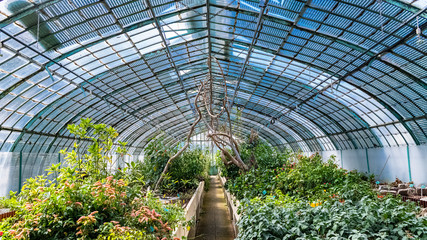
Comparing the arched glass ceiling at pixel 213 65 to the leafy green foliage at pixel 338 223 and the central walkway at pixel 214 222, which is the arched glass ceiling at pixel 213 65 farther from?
the central walkway at pixel 214 222

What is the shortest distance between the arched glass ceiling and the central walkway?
255 inches

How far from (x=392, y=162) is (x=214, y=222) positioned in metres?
10.9

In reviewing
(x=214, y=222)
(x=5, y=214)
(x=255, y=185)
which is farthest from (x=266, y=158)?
(x=5, y=214)

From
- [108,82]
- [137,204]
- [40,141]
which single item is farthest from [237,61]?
[137,204]

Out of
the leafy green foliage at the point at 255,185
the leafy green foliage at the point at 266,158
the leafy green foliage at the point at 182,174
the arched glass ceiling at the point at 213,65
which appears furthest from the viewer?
the leafy green foliage at the point at 266,158

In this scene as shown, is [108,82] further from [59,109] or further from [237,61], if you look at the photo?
[237,61]

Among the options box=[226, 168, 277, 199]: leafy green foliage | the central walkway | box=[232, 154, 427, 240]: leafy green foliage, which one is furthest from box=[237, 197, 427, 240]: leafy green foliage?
box=[226, 168, 277, 199]: leafy green foliage

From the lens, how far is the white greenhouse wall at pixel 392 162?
13.2 metres

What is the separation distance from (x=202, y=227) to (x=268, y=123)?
17.0 m

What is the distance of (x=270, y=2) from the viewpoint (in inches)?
352

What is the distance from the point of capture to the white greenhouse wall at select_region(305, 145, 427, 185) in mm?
13188

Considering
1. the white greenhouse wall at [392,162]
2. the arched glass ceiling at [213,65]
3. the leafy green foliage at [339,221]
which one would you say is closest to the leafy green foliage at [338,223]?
the leafy green foliage at [339,221]

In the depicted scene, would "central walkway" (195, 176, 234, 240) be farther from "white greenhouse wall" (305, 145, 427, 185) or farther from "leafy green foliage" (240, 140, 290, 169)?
"white greenhouse wall" (305, 145, 427, 185)

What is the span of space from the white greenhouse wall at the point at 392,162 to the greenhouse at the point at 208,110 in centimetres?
8
